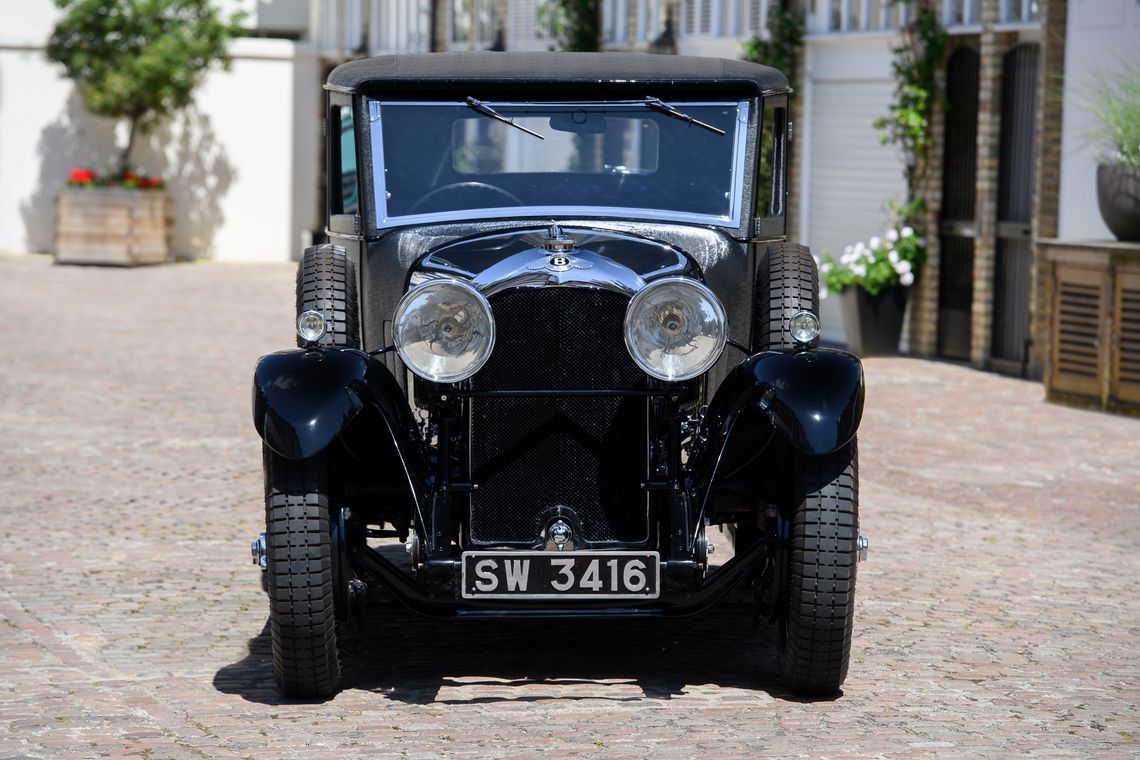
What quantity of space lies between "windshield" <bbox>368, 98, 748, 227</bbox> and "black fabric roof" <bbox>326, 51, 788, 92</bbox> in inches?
3.6

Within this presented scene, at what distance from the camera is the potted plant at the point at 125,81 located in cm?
2186

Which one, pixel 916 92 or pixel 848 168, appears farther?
pixel 848 168

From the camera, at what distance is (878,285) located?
14.5 meters

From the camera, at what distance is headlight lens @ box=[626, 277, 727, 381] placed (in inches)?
202

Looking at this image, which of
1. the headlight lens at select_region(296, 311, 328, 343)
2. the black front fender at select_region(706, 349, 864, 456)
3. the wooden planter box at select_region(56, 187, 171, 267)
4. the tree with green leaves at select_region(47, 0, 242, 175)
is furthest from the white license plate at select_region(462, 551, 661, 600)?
the wooden planter box at select_region(56, 187, 171, 267)

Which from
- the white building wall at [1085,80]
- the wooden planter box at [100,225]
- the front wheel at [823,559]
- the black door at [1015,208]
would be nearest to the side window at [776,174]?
the front wheel at [823,559]

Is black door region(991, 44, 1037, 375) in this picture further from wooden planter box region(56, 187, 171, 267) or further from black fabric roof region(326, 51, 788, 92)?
wooden planter box region(56, 187, 171, 267)

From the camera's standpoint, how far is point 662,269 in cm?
560

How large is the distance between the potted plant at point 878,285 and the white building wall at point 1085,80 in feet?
5.60

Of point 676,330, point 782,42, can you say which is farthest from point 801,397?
point 782,42

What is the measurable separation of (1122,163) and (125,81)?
13.7 m

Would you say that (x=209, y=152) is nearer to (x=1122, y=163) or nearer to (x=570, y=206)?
(x=1122, y=163)

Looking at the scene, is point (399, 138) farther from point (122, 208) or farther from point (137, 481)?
point (122, 208)

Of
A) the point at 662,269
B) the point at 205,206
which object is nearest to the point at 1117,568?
the point at 662,269
